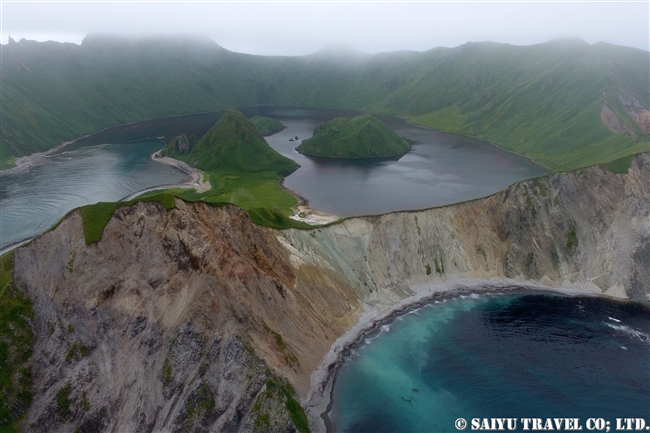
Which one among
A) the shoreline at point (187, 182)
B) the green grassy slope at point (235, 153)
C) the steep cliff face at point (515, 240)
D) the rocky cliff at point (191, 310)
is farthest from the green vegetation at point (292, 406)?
the green grassy slope at point (235, 153)

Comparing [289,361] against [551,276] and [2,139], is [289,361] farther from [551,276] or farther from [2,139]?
[2,139]

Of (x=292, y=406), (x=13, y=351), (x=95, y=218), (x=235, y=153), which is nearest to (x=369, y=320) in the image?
(x=292, y=406)

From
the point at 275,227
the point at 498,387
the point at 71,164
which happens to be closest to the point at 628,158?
the point at 498,387

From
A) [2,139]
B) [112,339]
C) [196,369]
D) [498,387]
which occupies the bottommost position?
[498,387]

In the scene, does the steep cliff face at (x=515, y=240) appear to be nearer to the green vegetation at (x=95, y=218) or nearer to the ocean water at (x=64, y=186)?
the green vegetation at (x=95, y=218)

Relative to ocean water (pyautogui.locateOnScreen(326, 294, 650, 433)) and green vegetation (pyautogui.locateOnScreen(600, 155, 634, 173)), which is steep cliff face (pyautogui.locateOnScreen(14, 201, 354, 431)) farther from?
green vegetation (pyautogui.locateOnScreen(600, 155, 634, 173))

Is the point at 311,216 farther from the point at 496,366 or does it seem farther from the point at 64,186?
the point at 64,186

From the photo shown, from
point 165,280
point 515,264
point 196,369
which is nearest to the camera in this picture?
point 196,369
